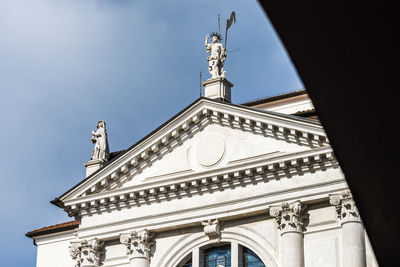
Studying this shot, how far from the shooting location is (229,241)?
82.2ft

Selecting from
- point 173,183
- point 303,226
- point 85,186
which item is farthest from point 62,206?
point 303,226

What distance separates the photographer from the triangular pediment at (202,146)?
25062 mm

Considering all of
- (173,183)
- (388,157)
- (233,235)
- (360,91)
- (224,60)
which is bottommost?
(388,157)

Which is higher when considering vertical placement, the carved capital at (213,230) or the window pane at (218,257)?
the carved capital at (213,230)

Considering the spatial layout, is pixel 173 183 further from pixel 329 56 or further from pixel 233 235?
pixel 329 56

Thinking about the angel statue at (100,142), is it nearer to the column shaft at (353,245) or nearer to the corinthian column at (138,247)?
the corinthian column at (138,247)

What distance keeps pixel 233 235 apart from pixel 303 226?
217 centimetres

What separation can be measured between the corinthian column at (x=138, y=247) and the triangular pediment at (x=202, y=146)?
1537 millimetres

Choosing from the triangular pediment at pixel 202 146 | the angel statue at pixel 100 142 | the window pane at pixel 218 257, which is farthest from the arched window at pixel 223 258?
the angel statue at pixel 100 142

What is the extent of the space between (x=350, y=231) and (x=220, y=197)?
4253 mm

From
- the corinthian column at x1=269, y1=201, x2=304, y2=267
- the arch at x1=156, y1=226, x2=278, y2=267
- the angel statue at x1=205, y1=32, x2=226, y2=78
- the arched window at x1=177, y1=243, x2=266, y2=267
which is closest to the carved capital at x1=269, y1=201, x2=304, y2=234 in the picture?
the corinthian column at x1=269, y1=201, x2=304, y2=267

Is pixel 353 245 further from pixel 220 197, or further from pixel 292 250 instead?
pixel 220 197

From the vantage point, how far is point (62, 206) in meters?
27.9

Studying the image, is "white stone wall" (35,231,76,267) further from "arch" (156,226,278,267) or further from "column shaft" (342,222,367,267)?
"column shaft" (342,222,367,267)
